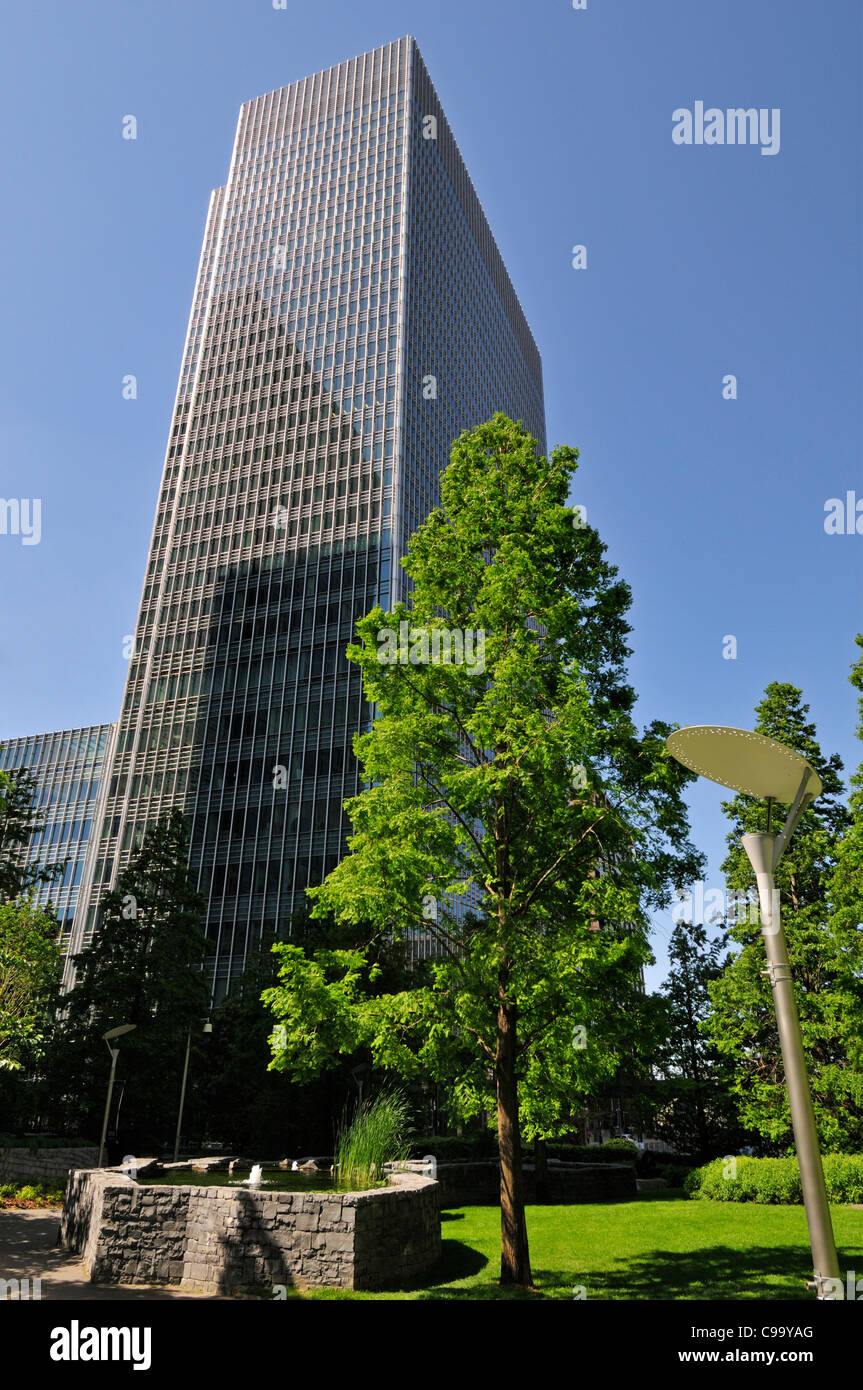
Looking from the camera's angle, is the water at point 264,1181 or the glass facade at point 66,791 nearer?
the water at point 264,1181

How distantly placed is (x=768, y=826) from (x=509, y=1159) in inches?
315

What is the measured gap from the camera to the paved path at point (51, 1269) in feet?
37.6

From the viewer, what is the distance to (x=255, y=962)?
38.8 metres

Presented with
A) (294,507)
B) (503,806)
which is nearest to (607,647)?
(503,806)

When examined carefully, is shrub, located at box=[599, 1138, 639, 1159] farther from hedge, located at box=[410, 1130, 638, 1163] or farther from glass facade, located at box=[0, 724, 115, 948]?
glass facade, located at box=[0, 724, 115, 948]

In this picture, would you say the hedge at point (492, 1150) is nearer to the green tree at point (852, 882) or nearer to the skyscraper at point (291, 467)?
the green tree at point (852, 882)

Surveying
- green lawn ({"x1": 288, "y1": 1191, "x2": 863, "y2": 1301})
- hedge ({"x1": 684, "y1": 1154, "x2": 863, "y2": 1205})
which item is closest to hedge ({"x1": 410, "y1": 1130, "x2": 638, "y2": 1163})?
hedge ({"x1": 684, "y1": 1154, "x2": 863, "y2": 1205})

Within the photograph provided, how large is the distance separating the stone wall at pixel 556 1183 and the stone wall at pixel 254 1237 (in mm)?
11542

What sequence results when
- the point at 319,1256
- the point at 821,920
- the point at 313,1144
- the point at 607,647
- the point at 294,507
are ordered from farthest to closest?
1. the point at 294,507
2. the point at 313,1144
3. the point at 821,920
4. the point at 607,647
5. the point at 319,1256

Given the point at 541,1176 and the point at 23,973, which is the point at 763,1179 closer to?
the point at 541,1176

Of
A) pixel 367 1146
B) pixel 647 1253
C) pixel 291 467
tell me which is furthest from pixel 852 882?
pixel 291 467

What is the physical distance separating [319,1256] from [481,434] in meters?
13.4

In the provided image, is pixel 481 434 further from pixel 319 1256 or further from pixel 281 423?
pixel 281 423

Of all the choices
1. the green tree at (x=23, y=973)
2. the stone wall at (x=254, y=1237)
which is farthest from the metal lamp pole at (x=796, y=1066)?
the green tree at (x=23, y=973)
